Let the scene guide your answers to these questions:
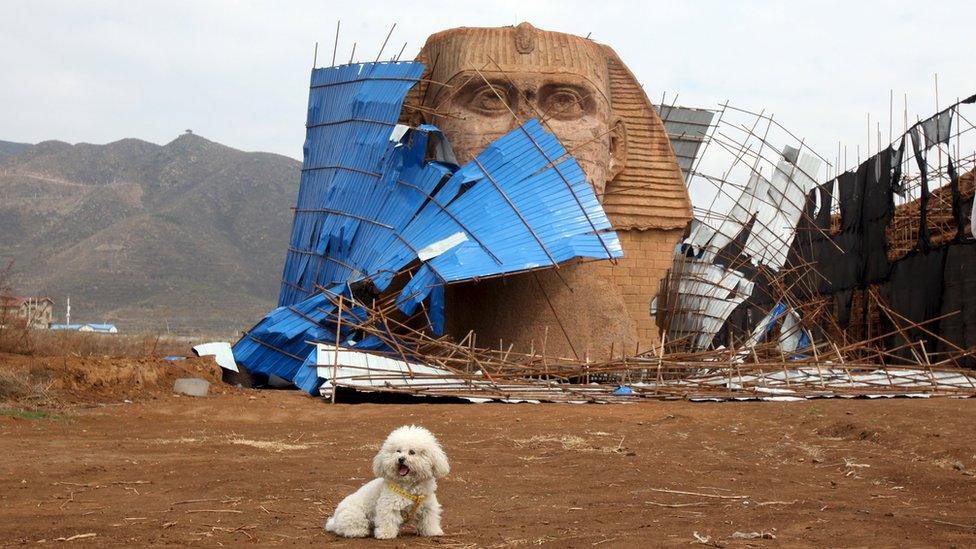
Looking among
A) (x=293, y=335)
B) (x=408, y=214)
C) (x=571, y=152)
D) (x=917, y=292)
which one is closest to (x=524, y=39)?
(x=571, y=152)

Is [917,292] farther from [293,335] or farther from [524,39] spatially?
[293,335]

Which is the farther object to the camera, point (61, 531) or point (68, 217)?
point (68, 217)

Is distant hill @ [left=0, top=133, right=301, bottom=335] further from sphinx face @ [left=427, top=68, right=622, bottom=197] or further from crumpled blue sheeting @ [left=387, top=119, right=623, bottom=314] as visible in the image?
crumpled blue sheeting @ [left=387, top=119, right=623, bottom=314]

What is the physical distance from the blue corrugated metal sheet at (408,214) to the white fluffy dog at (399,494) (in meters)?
10.1

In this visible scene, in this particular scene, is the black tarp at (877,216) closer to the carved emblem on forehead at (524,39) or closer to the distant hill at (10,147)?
the carved emblem on forehead at (524,39)

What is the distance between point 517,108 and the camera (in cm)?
1914

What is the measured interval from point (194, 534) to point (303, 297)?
569 inches

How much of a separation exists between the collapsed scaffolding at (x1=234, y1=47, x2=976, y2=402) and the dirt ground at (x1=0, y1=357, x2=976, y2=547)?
4.66 feet

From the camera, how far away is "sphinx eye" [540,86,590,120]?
19.3 metres

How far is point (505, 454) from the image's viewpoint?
11117 mm

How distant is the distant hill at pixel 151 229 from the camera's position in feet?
239

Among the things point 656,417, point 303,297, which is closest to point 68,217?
point 303,297

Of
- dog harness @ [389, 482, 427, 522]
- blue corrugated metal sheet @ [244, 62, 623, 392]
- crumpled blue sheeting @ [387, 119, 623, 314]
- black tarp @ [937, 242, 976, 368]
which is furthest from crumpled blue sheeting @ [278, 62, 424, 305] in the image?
dog harness @ [389, 482, 427, 522]

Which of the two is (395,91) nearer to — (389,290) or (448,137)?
(448,137)
